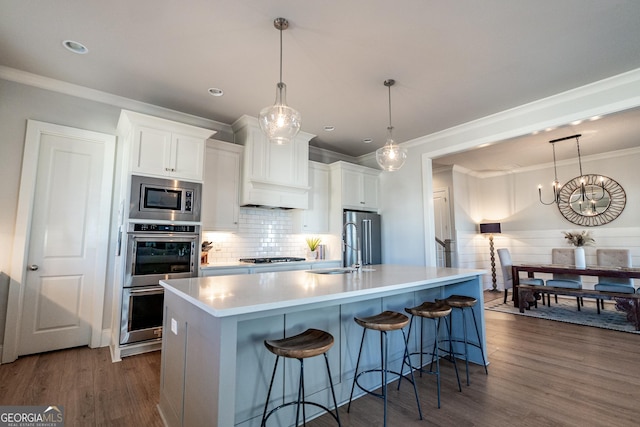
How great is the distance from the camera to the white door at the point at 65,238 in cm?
301

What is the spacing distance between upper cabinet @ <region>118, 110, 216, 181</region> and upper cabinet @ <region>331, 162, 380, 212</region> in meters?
2.21

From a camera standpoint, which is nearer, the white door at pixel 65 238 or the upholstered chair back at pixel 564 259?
the white door at pixel 65 238

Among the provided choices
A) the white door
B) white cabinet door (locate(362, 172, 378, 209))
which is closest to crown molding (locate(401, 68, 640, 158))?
white cabinet door (locate(362, 172, 378, 209))

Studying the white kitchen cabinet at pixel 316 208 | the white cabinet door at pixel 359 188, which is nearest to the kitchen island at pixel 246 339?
the white kitchen cabinet at pixel 316 208

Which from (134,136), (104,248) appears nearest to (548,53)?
(134,136)

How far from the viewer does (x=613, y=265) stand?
500 cm

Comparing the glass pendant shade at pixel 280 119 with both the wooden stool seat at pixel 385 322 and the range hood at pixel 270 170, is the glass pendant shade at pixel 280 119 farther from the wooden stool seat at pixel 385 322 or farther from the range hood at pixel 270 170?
the range hood at pixel 270 170

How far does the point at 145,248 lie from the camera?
3074mm

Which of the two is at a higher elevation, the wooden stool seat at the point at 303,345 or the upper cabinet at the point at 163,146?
the upper cabinet at the point at 163,146

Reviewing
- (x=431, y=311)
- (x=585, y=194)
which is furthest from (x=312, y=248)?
(x=585, y=194)

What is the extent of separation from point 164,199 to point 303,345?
241cm

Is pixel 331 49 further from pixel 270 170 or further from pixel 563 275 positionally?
pixel 563 275

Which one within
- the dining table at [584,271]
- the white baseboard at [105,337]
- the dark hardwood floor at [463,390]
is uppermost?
the dining table at [584,271]

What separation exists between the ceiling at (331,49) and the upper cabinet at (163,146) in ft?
1.34
